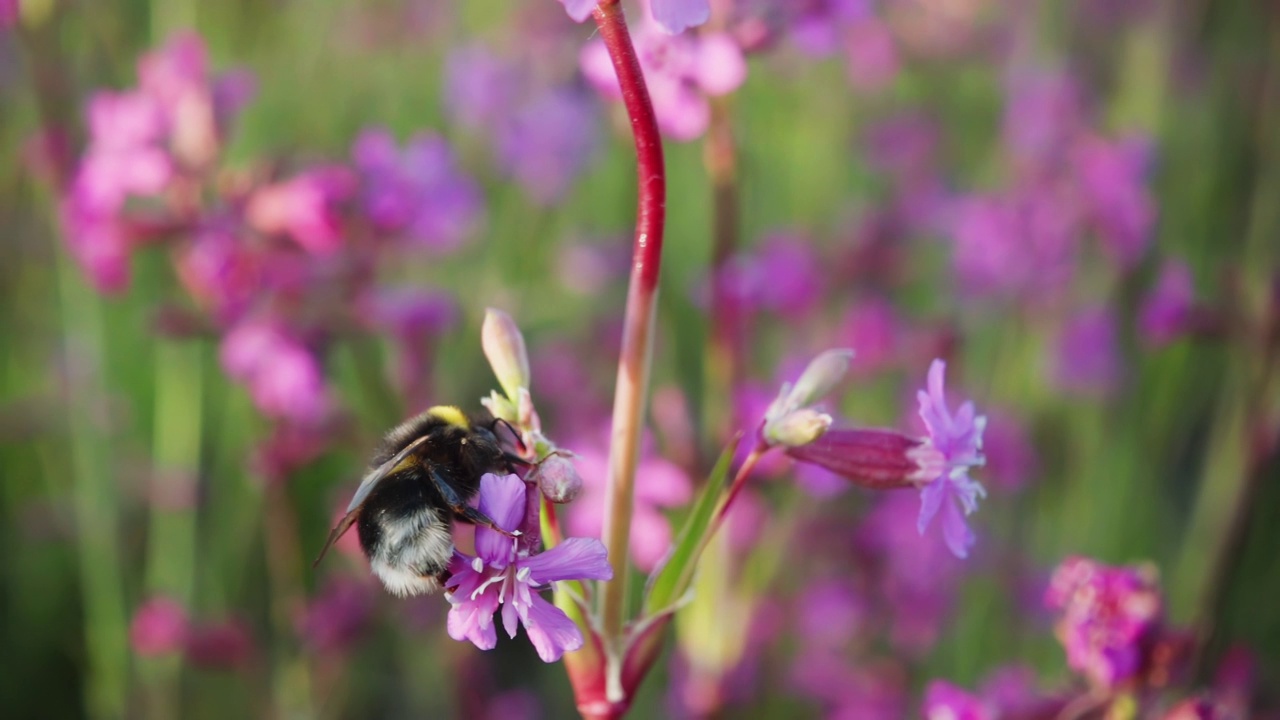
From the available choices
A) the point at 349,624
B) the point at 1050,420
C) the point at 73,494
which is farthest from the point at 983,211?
the point at 73,494

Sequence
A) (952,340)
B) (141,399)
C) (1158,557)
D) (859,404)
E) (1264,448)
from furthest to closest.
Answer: (141,399) < (859,404) < (1158,557) < (952,340) < (1264,448)

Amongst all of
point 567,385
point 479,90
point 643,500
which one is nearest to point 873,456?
point 643,500

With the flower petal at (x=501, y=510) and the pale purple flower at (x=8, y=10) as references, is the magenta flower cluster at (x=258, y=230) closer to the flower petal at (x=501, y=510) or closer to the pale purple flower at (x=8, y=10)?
the pale purple flower at (x=8, y=10)

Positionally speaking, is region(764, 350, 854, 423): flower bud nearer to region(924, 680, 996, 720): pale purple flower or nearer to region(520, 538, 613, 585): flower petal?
region(520, 538, 613, 585): flower petal

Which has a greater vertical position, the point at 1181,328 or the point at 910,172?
the point at 910,172

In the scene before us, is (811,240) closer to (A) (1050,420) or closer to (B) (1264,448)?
(A) (1050,420)

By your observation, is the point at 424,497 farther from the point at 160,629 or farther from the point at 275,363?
the point at 160,629
